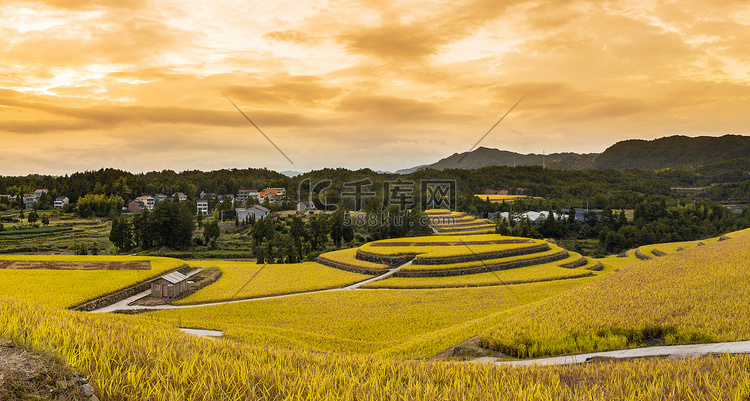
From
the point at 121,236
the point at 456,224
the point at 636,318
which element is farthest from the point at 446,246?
the point at 121,236

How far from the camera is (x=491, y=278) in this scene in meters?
30.5

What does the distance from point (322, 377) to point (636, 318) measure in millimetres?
10565

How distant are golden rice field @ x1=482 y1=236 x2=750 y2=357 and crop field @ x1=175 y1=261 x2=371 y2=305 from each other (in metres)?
17.3

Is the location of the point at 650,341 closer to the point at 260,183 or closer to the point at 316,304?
the point at 316,304

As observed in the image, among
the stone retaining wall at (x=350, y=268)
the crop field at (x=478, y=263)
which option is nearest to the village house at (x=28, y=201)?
the stone retaining wall at (x=350, y=268)

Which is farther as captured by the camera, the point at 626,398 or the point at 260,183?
the point at 260,183

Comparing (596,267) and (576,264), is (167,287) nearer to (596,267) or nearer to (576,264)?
(576,264)

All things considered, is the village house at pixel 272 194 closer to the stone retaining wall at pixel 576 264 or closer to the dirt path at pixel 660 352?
the stone retaining wall at pixel 576 264

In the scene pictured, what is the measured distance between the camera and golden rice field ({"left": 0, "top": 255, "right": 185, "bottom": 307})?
21953mm

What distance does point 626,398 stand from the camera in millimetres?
4887

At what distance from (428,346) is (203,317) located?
39.5 ft

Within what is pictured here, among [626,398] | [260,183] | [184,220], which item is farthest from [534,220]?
[260,183]

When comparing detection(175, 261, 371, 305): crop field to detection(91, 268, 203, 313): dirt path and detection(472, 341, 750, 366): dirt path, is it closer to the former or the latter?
detection(91, 268, 203, 313): dirt path

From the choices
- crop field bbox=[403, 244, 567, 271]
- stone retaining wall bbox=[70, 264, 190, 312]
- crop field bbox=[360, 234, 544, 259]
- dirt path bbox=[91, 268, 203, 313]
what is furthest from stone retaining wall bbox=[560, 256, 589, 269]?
stone retaining wall bbox=[70, 264, 190, 312]
